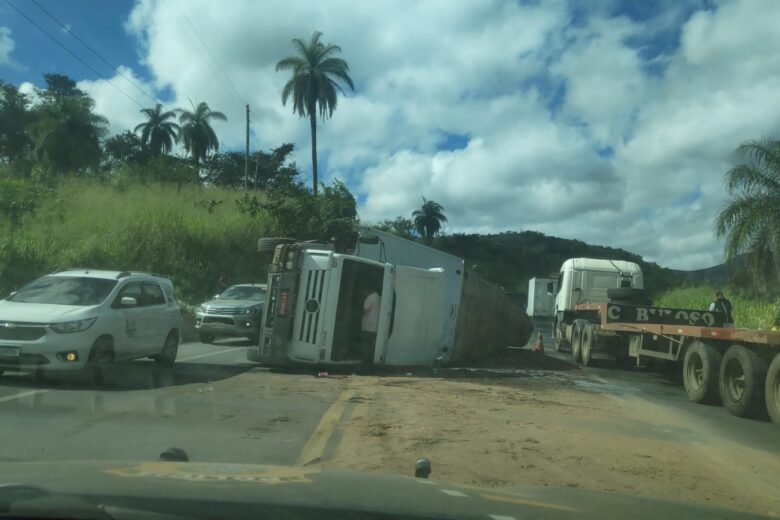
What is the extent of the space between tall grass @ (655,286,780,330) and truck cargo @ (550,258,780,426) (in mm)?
2422

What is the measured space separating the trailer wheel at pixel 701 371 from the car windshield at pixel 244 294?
1098cm

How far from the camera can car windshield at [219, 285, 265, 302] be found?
19875 mm

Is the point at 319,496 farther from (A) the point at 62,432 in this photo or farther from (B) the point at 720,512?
(A) the point at 62,432

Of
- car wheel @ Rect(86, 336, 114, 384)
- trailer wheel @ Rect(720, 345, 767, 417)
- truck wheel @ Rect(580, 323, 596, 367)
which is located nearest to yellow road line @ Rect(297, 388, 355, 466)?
car wheel @ Rect(86, 336, 114, 384)

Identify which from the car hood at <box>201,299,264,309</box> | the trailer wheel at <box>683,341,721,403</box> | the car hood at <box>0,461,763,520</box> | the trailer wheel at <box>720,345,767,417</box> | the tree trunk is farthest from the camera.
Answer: the tree trunk

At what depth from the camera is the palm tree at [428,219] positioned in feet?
290

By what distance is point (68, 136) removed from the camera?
178 feet

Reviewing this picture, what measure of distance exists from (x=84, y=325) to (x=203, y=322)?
8235 mm

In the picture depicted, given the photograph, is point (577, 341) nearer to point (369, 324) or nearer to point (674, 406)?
point (369, 324)

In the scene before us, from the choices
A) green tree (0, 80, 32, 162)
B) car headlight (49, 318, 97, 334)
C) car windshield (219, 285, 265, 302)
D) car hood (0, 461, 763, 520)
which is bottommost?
car hood (0, 461, 763, 520)

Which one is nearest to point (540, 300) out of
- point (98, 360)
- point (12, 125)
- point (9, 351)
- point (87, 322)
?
point (98, 360)

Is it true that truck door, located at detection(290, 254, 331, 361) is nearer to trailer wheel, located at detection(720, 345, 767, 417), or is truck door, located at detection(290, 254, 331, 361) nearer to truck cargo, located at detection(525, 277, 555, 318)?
trailer wheel, located at detection(720, 345, 767, 417)

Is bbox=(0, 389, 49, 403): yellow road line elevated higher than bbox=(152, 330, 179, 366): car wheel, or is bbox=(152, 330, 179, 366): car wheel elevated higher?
bbox=(152, 330, 179, 366): car wheel

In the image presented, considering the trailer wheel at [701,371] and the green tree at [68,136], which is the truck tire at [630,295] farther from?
the green tree at [68,136]
